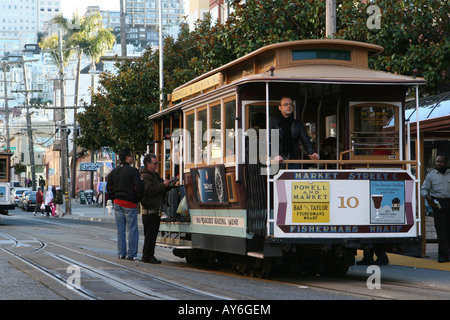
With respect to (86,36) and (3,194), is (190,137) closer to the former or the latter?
(3,194)

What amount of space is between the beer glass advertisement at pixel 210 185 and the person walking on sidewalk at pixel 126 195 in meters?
1.32

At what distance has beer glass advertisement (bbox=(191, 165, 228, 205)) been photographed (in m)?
12.0

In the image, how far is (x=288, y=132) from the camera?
1129 cm

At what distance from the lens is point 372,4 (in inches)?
795

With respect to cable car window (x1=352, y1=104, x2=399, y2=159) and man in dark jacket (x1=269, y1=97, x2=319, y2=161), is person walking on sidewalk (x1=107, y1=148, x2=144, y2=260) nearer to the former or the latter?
man in dark jacket (x1=269, y1=97, x2=319, y2=161)

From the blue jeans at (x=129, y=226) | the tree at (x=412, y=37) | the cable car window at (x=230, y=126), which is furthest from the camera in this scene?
the tree at (x=412, y=37)

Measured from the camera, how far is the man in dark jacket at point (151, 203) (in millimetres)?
13969

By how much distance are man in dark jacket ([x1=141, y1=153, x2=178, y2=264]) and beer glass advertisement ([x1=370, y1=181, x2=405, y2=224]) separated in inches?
159

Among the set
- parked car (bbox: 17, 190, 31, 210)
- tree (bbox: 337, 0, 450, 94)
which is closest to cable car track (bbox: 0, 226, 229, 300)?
tree (bbox: 337, 0, 450, 94)

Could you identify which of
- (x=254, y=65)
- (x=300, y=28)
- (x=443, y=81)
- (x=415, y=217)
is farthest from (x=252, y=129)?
(x=300, y=28)
